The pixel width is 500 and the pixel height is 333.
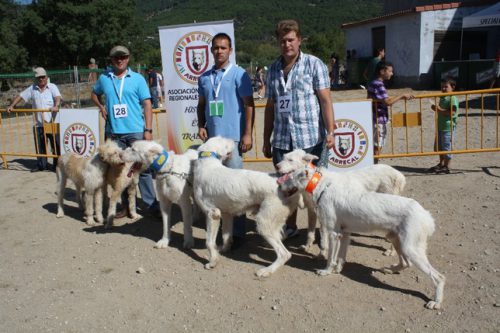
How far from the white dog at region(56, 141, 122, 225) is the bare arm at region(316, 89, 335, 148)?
9.24 ft

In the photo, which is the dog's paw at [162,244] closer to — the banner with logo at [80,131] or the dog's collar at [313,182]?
the dog's collar at [313,182]

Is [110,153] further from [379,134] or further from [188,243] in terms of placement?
[379,134]

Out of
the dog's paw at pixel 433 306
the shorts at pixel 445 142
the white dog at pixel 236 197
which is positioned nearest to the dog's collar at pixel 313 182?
the white dog at pixel 236 197

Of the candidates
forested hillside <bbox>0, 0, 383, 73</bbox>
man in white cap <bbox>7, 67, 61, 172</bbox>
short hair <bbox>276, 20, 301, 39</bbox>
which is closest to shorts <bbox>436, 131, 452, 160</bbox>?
short hair <bbox>276, 20, 301, 39</bbox>

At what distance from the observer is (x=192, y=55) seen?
6.50 metres

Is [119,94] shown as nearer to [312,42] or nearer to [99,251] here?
[99,251]

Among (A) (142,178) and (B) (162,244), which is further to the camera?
(A) (142,178)

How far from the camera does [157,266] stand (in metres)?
4.76

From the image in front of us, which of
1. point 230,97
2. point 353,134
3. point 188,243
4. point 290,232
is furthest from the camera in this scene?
point 353,134

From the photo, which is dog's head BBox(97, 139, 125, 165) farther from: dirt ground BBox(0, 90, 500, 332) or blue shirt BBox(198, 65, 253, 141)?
blue shirt BBox(198, 65, 253, 141)

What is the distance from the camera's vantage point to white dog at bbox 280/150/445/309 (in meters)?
3.64

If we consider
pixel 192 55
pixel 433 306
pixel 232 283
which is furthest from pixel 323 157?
pixel 192 55

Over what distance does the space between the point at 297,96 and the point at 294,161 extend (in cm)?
68

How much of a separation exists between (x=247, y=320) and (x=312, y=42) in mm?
53666
